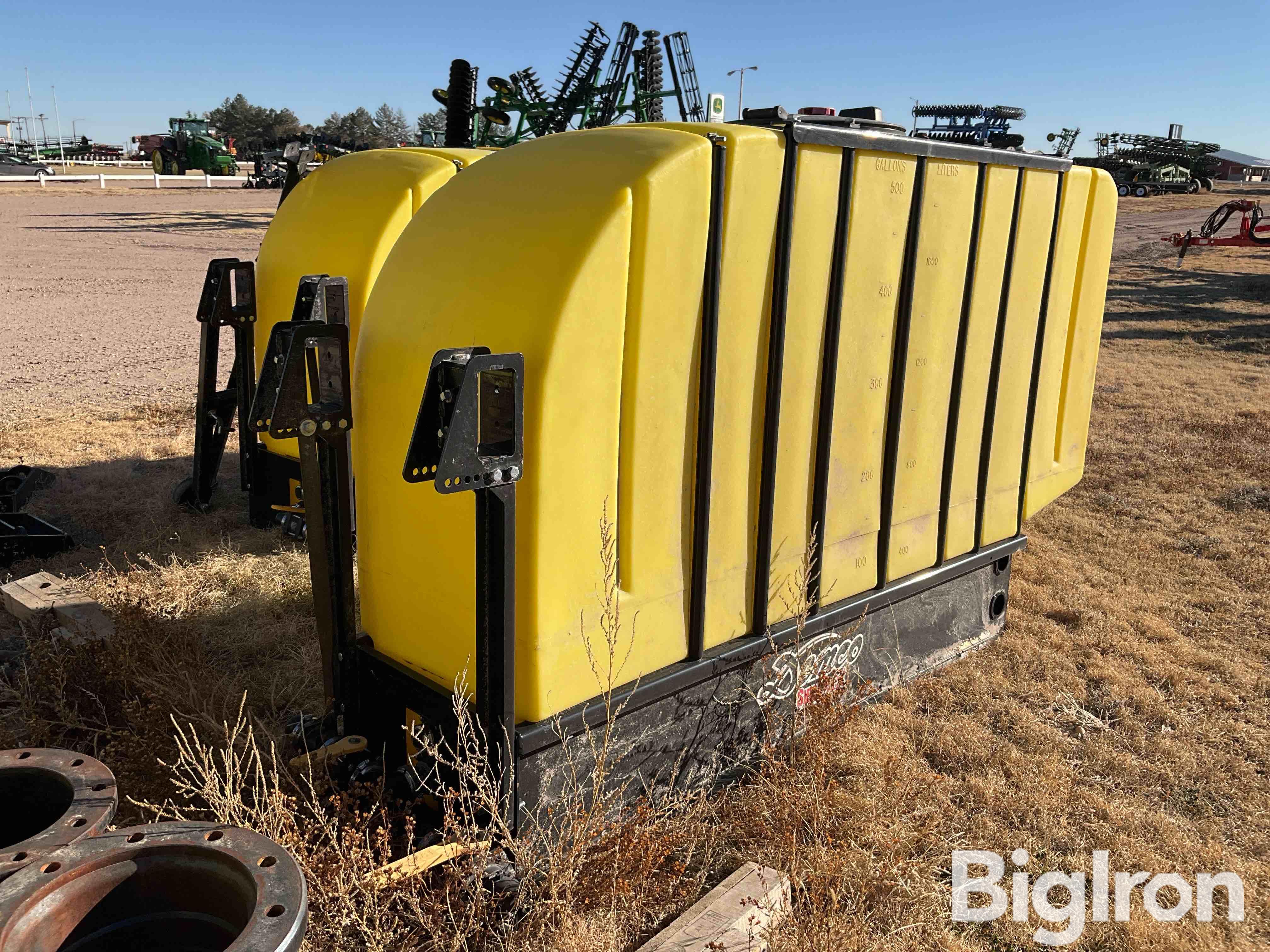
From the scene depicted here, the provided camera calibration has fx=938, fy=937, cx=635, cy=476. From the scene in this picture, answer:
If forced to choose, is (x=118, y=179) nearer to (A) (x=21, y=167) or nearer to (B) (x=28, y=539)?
(A) (x=21, y=167)

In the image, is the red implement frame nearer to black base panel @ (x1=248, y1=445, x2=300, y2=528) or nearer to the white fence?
black base panel @ (x1=248, y1=445, x2=300, y2=528)

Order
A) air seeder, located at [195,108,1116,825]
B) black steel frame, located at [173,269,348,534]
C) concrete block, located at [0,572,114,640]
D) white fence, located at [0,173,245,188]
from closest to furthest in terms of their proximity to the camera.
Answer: air seeder, located at [195,108,1116,825]
concrete block, located at [0,572,114,640]
black steel frame, located at [173,269,348,534]
white fence, located at [0,173,245,188]

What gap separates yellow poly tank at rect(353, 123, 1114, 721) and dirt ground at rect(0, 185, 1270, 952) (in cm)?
59

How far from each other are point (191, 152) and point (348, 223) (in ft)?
145

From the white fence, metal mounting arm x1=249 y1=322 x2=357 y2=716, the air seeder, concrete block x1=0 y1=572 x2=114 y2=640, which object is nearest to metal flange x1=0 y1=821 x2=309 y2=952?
the air seeder

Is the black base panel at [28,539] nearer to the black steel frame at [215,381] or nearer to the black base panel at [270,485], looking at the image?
the black steel frame at [215,381]

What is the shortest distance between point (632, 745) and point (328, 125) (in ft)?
264

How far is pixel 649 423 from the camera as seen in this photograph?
2.50m

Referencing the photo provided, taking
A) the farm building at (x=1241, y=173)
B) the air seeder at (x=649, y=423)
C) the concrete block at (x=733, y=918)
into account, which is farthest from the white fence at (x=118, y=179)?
the farm building at (x=1241, y=173)

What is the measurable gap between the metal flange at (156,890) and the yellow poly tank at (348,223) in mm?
2402

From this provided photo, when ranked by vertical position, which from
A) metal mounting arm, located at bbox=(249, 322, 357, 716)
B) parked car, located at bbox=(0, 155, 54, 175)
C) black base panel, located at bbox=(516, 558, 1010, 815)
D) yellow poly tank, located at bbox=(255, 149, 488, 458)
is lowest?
black base panel, located at bbox=(516, 558, 1010, 815)

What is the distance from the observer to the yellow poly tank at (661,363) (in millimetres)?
2316

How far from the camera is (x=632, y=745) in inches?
106

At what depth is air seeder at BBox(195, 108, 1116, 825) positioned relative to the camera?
2.29m
